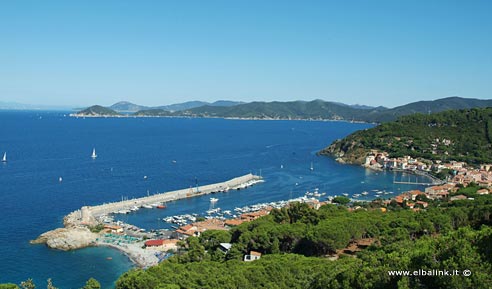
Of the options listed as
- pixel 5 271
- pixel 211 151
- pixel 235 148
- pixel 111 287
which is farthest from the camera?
pixel 235 148

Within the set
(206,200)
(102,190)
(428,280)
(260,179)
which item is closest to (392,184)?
(260,179)

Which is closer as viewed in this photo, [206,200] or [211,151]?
[206,200]

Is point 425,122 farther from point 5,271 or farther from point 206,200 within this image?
point 5,271

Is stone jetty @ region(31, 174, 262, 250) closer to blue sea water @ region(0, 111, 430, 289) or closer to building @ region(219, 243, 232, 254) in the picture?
blue sea water @ region(0, 111, 430, 289)

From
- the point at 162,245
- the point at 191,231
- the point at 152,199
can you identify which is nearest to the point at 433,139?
the point at 152,199

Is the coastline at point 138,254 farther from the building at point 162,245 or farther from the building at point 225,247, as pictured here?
the building at point 225,247

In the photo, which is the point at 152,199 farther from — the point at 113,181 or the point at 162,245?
the point at 162,245

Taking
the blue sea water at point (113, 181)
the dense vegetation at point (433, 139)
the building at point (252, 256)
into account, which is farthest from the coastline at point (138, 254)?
the dense vegetation at point (433, 139)
